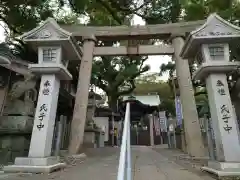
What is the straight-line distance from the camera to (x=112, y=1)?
41.6 ft

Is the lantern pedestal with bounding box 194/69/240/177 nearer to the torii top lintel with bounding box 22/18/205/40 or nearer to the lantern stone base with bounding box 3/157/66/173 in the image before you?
the lantern stone base with bounding box 3/157/66/173

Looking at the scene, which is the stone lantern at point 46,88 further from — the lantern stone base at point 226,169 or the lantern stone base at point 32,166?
the lantern stone base at point 226,169

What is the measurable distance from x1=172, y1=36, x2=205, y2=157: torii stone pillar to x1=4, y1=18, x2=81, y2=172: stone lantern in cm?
421

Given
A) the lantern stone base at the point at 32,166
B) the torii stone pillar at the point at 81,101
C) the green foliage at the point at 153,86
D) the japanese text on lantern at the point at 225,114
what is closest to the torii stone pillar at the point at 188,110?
the japanese text on lantern at the point at 225,114

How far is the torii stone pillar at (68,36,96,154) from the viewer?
8089mm

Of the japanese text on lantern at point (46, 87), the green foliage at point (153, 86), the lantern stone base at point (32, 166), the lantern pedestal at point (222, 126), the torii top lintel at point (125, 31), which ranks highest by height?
the green foliage at point (153, 86)

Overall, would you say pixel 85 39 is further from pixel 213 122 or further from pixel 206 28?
pixel 213 122

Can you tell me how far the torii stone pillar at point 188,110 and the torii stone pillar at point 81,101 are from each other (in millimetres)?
3388

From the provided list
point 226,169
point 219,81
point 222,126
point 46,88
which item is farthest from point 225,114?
point 46,88

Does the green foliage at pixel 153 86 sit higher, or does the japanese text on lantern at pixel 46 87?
the green foliage at pixel 153 86

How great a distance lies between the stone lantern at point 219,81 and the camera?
4.52 m

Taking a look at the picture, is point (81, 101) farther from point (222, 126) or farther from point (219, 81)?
point (222, 126)

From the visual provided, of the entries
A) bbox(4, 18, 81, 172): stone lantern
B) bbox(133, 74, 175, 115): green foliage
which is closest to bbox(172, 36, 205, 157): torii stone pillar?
bbox(4, 18, 81, 172): stone lantern

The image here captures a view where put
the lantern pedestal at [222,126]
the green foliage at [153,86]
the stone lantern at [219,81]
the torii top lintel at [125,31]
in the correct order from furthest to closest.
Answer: the green foliage at [153,86] < the torii top lintel at [125,31] < the stone lantern at [219,81] < the lantern pedestal at [222,126]
